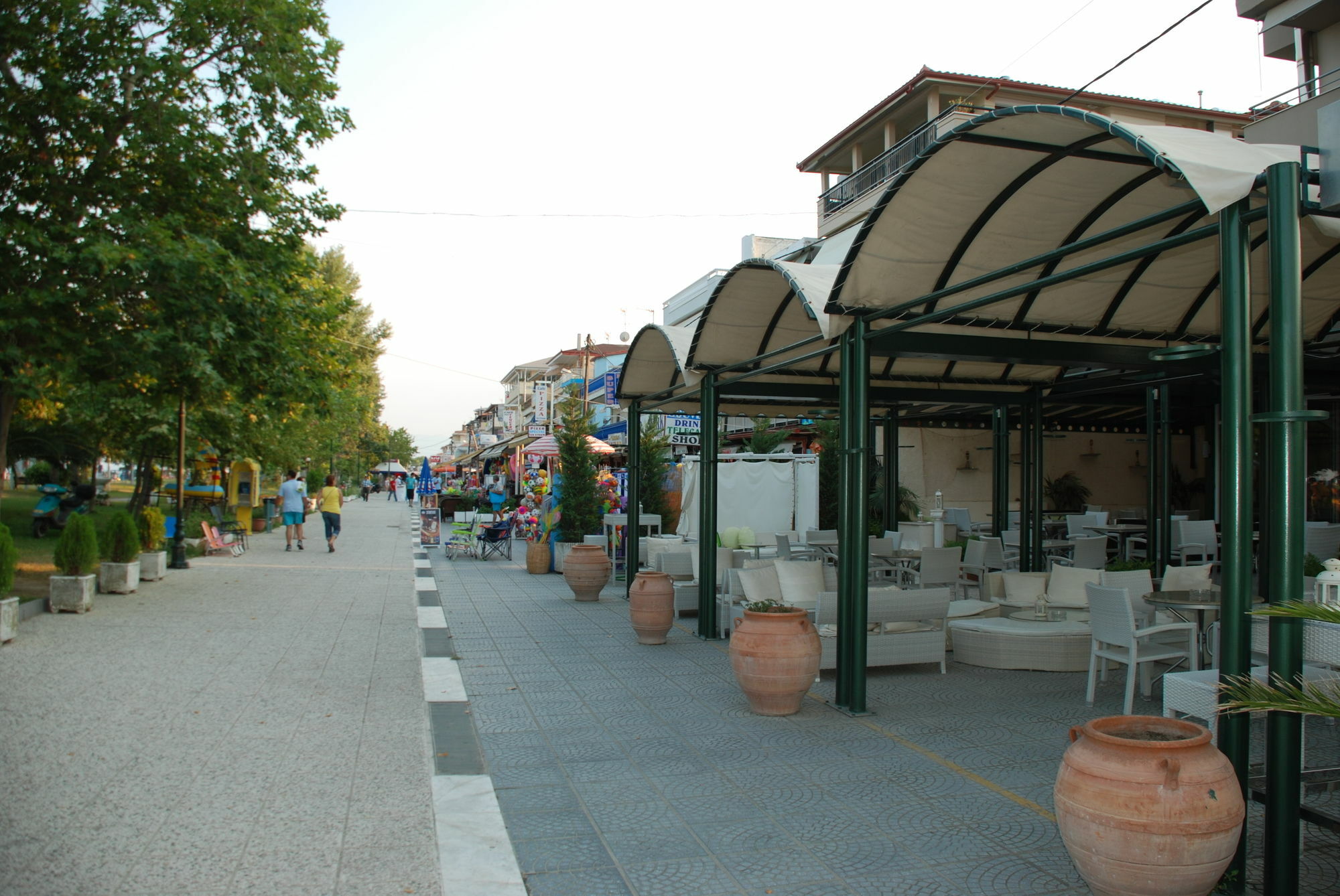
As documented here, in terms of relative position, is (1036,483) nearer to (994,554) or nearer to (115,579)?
(994,554)

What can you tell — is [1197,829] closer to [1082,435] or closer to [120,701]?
[120,701]

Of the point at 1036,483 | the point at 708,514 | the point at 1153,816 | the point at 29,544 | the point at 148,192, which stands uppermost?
the point at 148,192

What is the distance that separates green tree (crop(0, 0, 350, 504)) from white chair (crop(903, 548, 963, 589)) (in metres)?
8.59

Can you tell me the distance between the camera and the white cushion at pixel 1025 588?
913 cm

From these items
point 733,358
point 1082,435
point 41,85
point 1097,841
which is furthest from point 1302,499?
point 1082,435

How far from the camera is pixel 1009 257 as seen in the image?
22.5 feet

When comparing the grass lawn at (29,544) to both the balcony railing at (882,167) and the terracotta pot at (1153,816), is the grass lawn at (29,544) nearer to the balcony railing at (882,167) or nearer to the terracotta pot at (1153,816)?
the terracotta pot at (1153,816)

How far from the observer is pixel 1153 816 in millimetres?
3107

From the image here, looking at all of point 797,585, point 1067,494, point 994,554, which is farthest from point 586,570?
point 1067,494

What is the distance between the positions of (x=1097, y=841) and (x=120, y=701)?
20.9 feet

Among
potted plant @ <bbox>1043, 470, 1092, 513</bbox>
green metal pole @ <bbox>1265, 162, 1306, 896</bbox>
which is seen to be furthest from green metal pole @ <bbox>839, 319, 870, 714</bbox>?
potted plant @ <bbox>1043, 470, 1092, 513</bbox>

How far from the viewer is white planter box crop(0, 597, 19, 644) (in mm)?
8336

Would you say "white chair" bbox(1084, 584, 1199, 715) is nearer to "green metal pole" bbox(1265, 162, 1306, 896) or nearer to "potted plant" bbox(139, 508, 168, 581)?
"green metal pole" bbox(1265, 162, 1306, 896)

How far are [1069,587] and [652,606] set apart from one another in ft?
13.3
